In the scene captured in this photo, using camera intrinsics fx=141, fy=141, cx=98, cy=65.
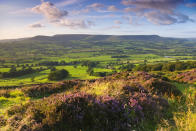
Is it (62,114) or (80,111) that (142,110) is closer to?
(80,111)

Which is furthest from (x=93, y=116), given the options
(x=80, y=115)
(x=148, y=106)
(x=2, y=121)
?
(x=2, y=121)

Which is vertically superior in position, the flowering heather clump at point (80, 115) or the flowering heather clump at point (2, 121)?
the flowering heather clump at point (80, 115)

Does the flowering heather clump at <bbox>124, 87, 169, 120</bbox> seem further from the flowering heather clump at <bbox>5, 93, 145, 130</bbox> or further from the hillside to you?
the flowering heather clump at <bbox>5, 93, 145, 130</bbox>

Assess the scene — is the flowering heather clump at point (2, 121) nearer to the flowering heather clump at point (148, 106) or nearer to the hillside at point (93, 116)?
the hillside at point (93, 116)

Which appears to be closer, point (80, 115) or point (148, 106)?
point (80, 115)

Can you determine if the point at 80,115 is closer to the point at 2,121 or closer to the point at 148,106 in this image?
the point at 2,121

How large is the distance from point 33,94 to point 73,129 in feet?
23.7

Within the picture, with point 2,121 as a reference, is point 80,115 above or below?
above

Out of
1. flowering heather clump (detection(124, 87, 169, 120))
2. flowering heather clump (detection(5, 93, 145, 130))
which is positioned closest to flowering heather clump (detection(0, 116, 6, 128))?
flowering heather clump (detection(5, 93, 145, 130))

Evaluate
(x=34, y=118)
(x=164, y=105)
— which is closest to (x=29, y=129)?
(x=34, y=118)

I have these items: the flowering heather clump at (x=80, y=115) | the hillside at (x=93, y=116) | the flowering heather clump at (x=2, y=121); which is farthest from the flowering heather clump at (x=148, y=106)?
the flowering heather clump at (x=2, y=121)

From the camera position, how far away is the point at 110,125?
5.14 meters

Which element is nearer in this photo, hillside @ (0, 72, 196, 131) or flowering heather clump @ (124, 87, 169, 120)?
hillside @ (0, 72, 196, 131)

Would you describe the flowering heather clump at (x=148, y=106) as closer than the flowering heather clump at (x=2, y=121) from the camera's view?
No
